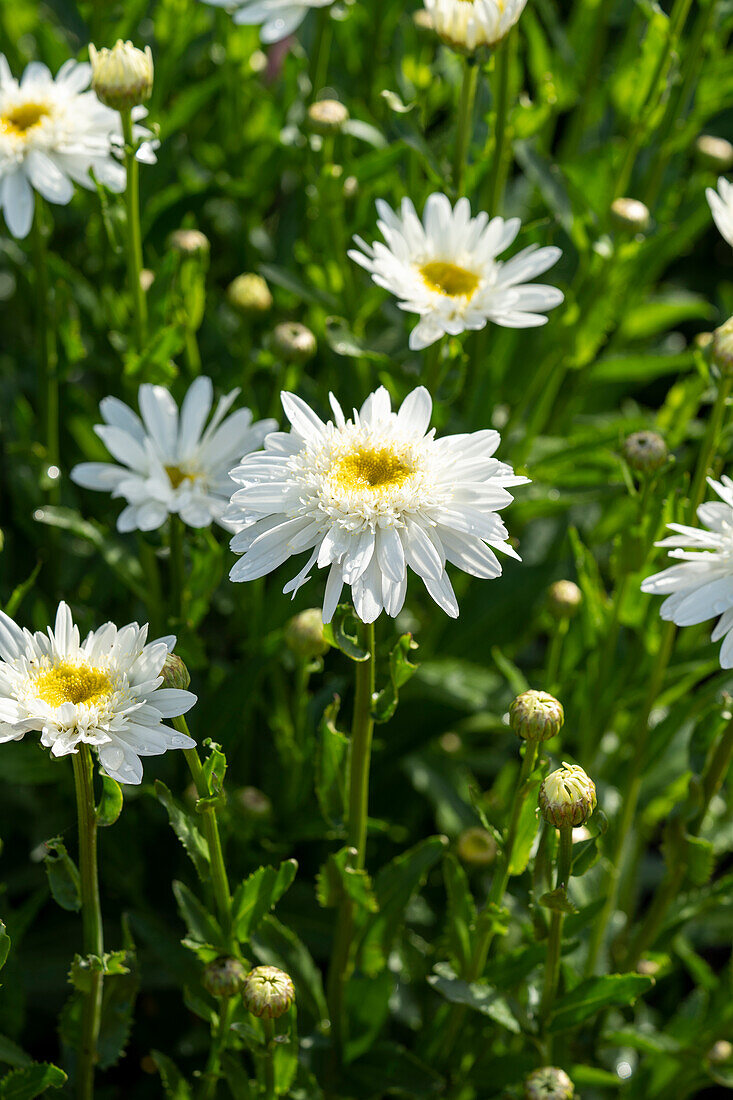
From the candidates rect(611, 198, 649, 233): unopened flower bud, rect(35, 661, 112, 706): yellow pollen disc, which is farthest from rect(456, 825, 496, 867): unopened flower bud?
rect(611, 198, 649, 233): unopened flower bud

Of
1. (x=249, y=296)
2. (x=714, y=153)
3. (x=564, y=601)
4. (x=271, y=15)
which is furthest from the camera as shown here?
(x=714, y=153)

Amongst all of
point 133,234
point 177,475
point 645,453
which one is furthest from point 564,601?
point 133,234

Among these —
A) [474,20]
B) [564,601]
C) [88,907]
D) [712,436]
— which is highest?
[474,20]

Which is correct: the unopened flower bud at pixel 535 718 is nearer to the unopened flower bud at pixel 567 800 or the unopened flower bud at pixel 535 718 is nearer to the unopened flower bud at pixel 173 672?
the unopened flower bud at pixel 567 800

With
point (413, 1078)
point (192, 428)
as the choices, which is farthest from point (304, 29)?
point (413, 1078)

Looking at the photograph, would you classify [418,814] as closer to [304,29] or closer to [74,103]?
[74,103]

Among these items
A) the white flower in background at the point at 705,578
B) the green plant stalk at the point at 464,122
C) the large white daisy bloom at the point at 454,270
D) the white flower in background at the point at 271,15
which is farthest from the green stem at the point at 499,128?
the white flower in background at the point at 705,578

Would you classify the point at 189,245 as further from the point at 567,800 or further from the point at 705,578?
the point at 567,800
